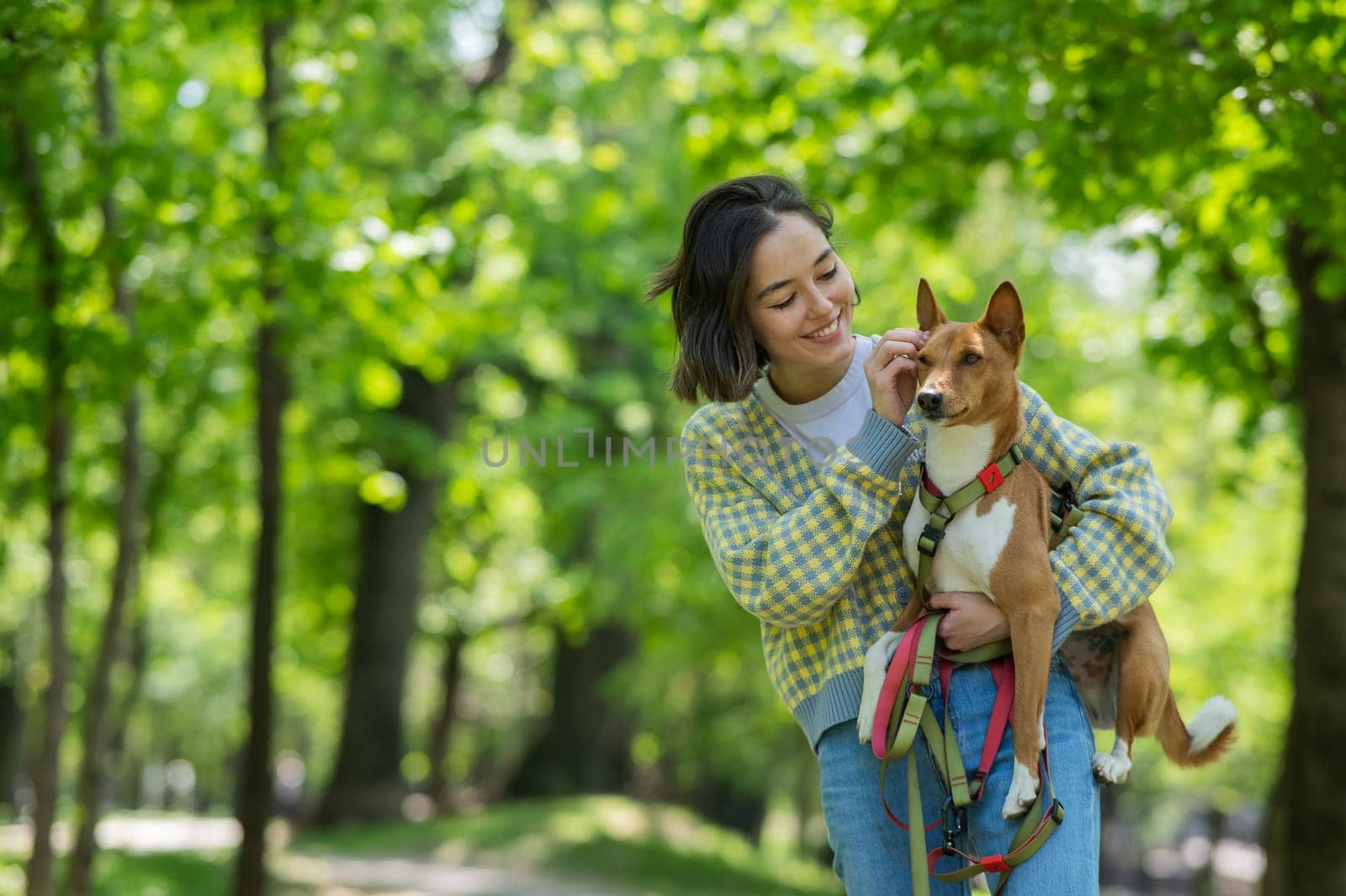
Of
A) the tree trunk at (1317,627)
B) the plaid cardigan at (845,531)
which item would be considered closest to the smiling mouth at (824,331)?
the plaid cardigan at (845,531)

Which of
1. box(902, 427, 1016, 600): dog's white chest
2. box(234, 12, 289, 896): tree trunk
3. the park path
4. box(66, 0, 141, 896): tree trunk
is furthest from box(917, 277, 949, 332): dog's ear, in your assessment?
the park path

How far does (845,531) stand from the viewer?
9.34ft

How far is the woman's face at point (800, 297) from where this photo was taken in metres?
3.07

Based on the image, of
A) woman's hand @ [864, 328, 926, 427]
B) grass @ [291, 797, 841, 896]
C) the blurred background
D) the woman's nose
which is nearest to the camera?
woman's hand @ [864, 328, 926, 427]

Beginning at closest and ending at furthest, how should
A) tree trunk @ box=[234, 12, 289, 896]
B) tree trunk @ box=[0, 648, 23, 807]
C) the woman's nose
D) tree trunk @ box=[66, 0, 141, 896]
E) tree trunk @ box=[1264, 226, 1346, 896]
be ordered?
the woman's nose → tree trunk @ box=[1264, 226, 1346, 896] → tree trunk @ box=[66, 0, 141, 896] → tree trunk @ box=[234, 12, 289, 896] → tree trunk @ box=[0, 648, 23, 807]

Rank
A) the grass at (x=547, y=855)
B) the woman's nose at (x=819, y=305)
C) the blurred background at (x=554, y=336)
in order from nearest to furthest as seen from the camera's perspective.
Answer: the woman's nose at (x=819, y=305) → the blurred background at (x=554, y=336) → the grass at (x=547, y=855)

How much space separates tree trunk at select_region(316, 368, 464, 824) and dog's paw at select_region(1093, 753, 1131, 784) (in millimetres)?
14198

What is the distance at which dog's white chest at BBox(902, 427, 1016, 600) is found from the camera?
2.87 meters

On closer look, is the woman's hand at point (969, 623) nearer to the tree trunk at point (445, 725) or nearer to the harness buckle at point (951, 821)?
the harness buckle at point (951, 821)

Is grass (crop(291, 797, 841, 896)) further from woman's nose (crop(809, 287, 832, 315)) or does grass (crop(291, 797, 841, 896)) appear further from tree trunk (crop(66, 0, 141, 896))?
woman's nose (crop(809, 287, 832, 315))

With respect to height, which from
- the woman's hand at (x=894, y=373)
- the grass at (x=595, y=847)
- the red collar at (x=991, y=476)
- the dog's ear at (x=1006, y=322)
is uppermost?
the dog's ear at (x=1006, y=322)

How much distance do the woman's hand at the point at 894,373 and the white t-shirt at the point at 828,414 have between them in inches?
6.4

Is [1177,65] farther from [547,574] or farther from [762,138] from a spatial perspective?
[547,574]

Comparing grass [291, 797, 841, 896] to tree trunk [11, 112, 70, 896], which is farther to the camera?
grass [291, 797, 841, 896]
